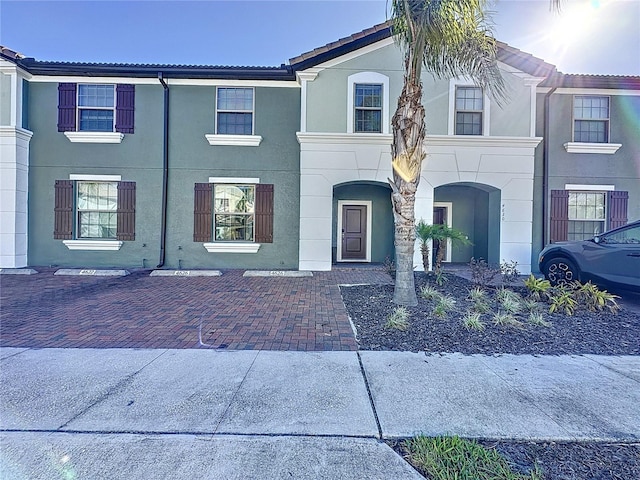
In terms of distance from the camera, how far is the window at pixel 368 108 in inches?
402

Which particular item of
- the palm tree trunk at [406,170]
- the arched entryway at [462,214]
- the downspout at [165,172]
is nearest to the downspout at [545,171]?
the arched entryway at [462,214]

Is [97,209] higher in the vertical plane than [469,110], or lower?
lower

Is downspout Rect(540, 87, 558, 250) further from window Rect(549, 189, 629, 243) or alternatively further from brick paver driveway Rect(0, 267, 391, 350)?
brick paver driveway Rect(0, 267, 391, 350)

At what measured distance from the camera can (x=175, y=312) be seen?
6008 mm

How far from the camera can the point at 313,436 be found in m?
2.59

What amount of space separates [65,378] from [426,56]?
24.8 ft

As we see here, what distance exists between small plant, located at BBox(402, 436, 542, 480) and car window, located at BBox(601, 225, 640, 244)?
6.42m

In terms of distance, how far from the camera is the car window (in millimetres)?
6469

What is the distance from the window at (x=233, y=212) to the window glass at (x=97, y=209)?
2670mm

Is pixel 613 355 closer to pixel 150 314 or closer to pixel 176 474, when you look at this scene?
pixel 176 474

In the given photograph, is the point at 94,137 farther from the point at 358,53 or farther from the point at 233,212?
the point at 358,53

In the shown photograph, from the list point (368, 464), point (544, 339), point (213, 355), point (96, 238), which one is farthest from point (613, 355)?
point (96, 238)

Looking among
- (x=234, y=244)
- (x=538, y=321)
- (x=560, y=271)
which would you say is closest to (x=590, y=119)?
(x=560, y=271)

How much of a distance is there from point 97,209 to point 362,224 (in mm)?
8968
